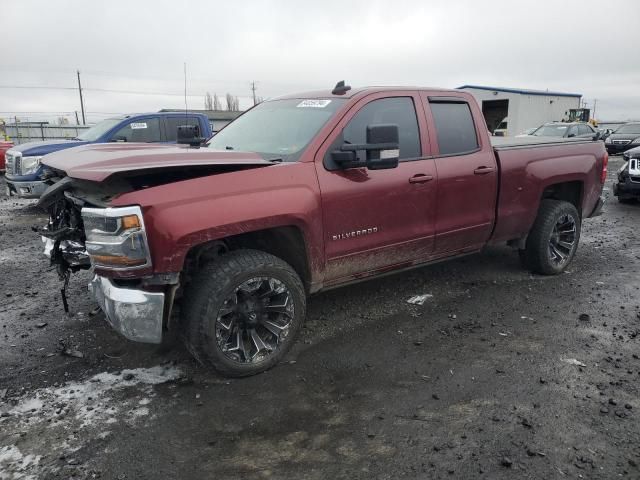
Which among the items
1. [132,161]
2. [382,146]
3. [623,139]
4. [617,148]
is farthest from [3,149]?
[623,139]

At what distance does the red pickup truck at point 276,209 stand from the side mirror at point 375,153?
0.01 meters

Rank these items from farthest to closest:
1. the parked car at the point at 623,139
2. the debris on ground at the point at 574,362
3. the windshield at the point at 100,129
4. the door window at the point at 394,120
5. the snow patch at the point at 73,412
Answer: the parked car at the point at 623,139 < the windshield at the point at 100,129 < the door window at the point at 394,120 < the debris on ground at the point at 574,362 < the snow patch at the point at 73,412

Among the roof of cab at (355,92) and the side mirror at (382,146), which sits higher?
the roof of cab at (355,92)

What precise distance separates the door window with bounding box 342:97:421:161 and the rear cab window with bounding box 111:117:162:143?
22.2ft

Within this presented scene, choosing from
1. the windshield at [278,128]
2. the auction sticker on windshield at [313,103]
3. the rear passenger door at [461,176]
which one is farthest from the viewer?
the rear passenger door at [461,176]

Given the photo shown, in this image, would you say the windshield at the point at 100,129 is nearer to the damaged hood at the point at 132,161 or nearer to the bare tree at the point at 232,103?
the damaged hood at the point at 132,161

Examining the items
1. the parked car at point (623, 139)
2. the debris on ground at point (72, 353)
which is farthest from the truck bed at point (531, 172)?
the parked car at point (623, 139)

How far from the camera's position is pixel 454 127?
4566 mm

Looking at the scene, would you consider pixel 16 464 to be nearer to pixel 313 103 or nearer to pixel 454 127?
pixel 313 103

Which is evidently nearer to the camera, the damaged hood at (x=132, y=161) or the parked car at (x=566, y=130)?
the damaged hood at (x=132, y=161)

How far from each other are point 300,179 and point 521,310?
2461mm

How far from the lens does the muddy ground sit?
2.59 m

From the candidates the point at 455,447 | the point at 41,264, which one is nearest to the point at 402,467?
the point at 455,447

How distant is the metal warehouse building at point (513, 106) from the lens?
33.2m
